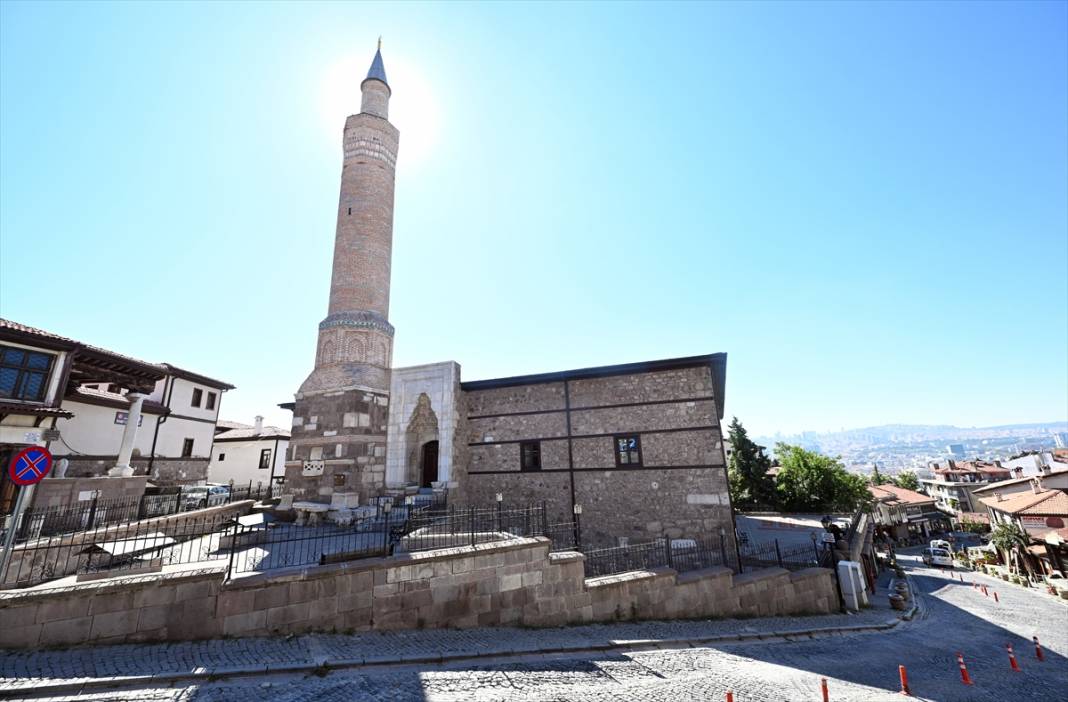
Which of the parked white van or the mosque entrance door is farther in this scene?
the parked white van

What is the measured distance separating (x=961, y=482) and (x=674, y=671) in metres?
86.8

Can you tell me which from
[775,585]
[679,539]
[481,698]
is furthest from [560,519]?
[481,698]

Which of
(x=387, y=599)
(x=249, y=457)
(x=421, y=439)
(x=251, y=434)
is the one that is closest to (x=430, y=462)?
(x=421, y=439)

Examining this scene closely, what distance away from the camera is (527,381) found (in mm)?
16625

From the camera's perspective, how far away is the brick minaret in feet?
49.5

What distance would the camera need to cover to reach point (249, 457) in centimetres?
3041

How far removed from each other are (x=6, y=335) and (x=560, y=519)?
1730cm

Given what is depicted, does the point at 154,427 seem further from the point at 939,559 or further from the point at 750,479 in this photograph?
the point at 939,559

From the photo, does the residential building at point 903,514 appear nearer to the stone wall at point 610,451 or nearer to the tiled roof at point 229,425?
the stone wall at point 610,451

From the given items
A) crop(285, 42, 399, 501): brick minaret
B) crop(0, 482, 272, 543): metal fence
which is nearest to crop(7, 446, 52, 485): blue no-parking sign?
crop(0, 482, 272, 543): metal fence

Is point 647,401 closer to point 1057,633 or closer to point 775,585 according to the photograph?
point 775,585

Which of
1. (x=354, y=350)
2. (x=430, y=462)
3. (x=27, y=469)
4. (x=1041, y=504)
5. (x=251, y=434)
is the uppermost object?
(x=354, y=350)

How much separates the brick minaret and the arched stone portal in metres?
1.06

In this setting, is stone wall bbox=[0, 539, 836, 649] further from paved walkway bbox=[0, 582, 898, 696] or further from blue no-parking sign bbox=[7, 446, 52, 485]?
blue no-parking sign bbox=[7, 446, 52, 485]
